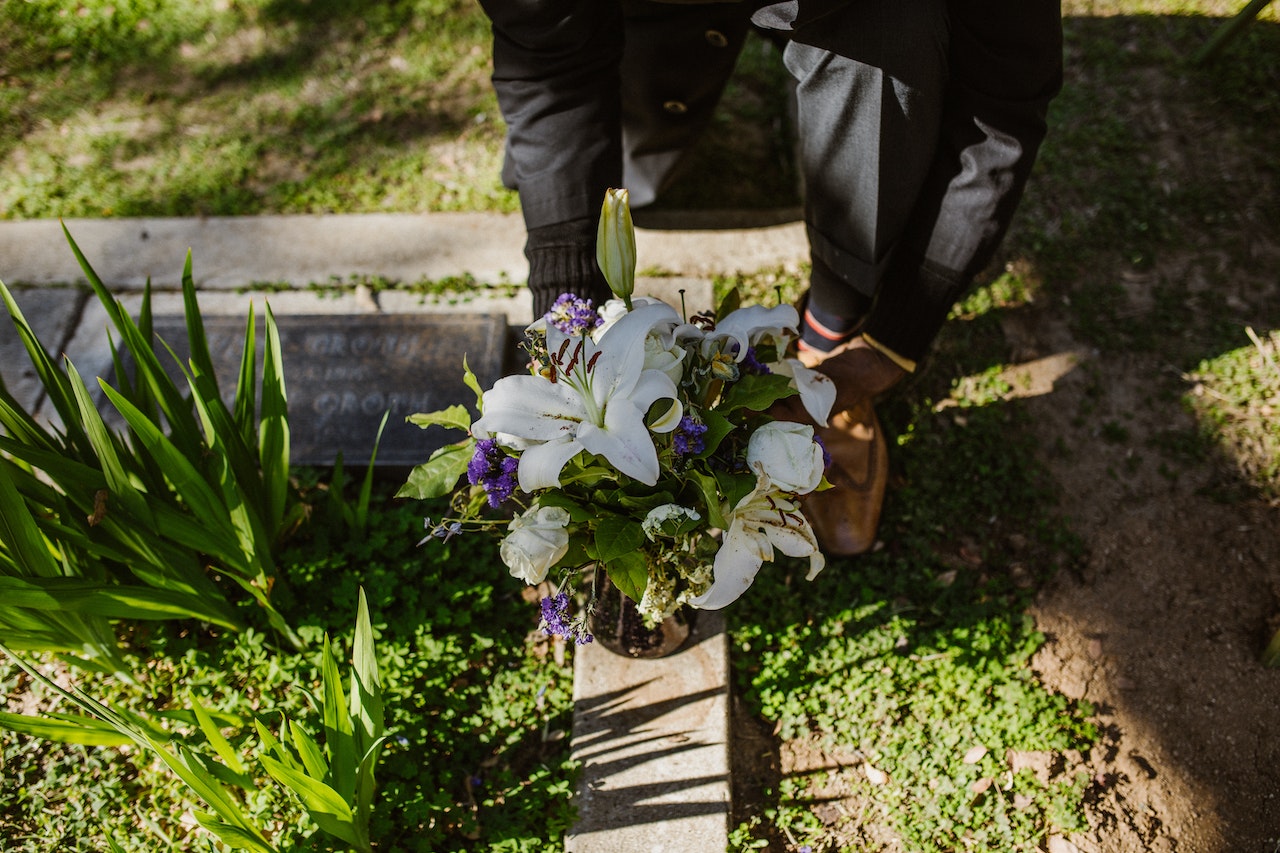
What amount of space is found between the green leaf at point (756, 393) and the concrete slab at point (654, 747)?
82cm

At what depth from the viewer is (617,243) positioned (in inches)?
46.3

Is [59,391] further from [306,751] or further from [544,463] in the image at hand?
[544,463]

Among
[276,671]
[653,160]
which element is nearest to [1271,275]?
[653,160]

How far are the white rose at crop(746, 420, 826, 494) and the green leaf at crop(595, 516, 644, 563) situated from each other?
19cm

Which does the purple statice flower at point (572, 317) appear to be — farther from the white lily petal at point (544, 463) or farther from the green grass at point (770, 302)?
the green grass at point (770, 302)

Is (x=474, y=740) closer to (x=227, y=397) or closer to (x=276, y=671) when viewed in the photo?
(x=276, y=671)

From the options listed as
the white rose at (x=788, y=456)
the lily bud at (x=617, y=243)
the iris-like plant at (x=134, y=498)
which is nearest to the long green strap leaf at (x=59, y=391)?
the iris-like plant at (x=134, y=498)

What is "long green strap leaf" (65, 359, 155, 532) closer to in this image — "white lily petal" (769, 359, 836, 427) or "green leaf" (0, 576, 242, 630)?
"green leaf" (0, 576, 242, 630)

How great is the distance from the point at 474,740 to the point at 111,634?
771mm

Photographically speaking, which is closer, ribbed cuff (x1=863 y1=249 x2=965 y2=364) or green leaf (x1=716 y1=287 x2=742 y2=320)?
green leaf (x1=716 y1=287 x2=742 y2=320)

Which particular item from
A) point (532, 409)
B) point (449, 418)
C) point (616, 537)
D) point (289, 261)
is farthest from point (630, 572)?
point (289, 261)

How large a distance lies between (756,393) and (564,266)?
0.69 m

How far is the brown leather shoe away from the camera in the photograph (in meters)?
2.07

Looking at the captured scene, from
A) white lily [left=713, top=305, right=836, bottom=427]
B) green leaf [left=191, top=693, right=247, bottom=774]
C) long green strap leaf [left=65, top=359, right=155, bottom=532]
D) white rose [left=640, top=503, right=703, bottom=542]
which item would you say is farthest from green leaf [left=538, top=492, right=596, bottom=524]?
long green strap leaf [left=65, top=359, right=155, bottom=532]
